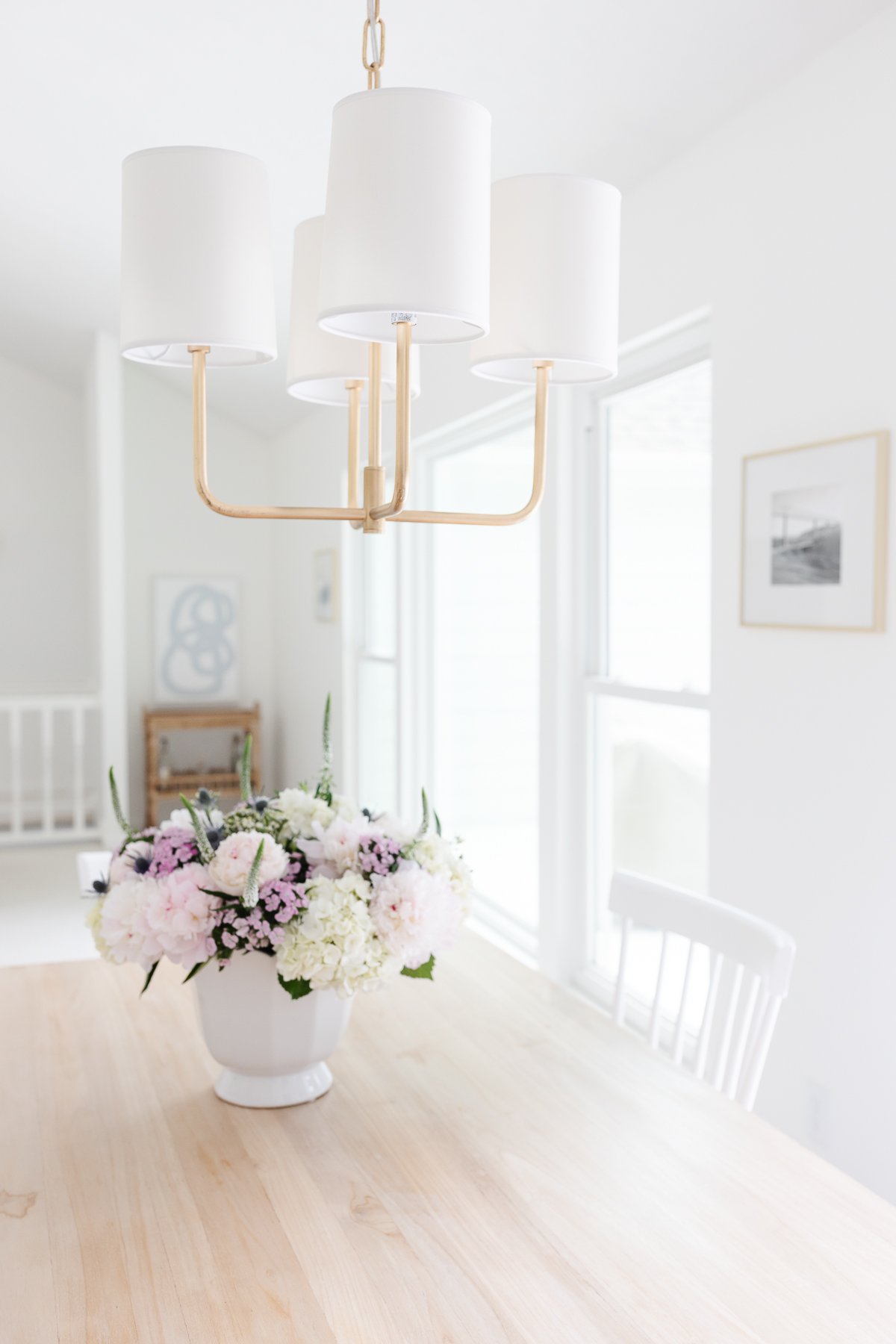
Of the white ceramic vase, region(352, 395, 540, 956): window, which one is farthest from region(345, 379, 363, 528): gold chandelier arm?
region(352, 395, 540, 956): window

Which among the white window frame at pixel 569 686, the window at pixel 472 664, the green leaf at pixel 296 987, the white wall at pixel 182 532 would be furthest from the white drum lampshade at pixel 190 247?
the white wall at pixel 182 532

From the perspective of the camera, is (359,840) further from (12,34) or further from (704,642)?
(12,34)

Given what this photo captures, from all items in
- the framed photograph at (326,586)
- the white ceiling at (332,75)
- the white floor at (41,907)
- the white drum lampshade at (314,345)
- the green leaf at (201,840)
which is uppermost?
the white ceiling at (332,75)

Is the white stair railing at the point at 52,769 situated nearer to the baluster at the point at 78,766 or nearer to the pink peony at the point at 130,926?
the baluster at the point at 78,766

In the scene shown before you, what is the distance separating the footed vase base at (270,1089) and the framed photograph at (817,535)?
1.27 m

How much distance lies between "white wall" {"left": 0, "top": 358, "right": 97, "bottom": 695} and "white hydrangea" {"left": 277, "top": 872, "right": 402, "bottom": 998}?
18.8 ft

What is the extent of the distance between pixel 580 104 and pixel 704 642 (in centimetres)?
126

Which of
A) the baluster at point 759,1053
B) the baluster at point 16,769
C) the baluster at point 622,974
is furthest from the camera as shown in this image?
the baluster at point 16,769

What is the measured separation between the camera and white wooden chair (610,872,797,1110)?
1.51 metres

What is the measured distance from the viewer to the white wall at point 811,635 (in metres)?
2.05

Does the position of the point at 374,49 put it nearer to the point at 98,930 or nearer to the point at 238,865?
the point at 238,865

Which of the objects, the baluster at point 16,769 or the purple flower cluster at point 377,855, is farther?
the baluster at point 16,769

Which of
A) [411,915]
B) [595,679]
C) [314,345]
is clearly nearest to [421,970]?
[411,915]

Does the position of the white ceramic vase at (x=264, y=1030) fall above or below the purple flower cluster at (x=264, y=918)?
below
